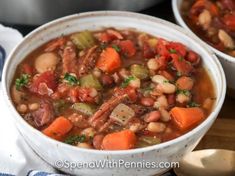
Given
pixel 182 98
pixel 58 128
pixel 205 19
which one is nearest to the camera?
pixel 58 128

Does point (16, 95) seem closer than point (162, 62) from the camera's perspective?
Yes

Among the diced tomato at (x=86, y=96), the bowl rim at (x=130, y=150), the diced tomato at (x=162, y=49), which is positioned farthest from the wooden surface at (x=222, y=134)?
the diced tomato at (x=86, y=96)

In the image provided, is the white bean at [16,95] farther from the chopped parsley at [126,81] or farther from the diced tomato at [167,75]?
the diced tomato at [167,75]

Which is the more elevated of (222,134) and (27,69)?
(27,69)

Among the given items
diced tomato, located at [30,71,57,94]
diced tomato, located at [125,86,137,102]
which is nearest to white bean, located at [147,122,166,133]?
diced tomato, located at [125,86,137,102]

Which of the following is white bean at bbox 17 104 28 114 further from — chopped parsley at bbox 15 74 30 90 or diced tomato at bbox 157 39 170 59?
diced tomato at bbox 157 39 170 59

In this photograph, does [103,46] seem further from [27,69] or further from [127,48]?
[27,69]

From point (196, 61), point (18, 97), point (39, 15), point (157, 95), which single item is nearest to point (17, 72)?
point (18, 97)

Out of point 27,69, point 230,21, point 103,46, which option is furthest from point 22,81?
point 230,21
